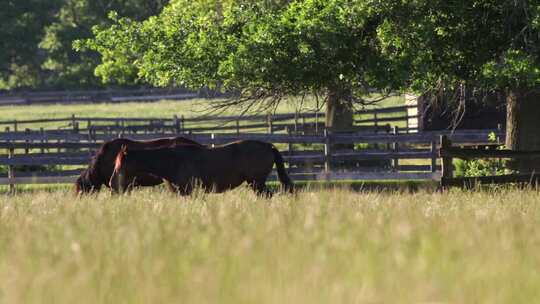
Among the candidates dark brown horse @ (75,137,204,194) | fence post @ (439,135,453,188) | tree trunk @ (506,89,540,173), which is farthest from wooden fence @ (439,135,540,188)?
dark brown horse @ (75,137,204,194)

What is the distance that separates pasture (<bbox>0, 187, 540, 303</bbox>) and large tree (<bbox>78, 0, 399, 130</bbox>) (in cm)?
803

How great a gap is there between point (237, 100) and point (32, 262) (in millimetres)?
12950

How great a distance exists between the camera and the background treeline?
7200cm

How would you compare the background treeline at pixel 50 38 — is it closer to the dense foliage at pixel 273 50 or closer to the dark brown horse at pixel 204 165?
the dense foliage at pixel 273 50

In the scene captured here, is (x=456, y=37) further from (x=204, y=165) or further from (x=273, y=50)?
(x=204, y=165)

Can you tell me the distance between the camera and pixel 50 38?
7212cm

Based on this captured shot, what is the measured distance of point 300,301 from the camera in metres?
5.36

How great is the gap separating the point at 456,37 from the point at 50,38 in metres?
57.9

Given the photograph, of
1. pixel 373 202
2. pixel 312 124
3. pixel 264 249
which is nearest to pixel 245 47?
pixel 373 202

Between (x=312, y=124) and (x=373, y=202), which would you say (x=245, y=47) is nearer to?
(x=373, y=202)

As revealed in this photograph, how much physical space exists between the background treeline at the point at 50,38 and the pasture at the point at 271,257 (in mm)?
61350

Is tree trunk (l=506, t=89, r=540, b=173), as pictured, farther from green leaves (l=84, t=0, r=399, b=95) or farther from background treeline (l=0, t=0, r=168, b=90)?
background treeline (l=0, t=0, r=168, b=90)

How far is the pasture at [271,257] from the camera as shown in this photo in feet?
18.6

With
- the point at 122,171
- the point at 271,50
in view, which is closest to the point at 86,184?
the point at 122,171
